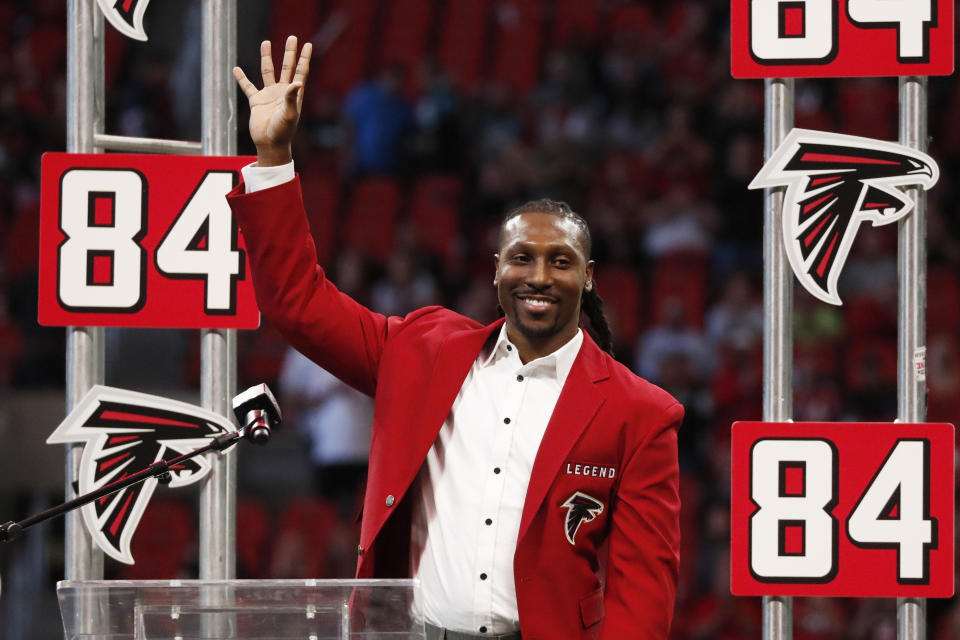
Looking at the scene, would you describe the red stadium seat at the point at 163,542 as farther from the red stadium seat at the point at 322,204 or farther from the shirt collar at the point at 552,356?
the shirt collar at the point at 552,356

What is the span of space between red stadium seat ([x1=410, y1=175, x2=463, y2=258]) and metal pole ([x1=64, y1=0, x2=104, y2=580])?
5.58 meters

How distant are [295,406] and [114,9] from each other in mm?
4769

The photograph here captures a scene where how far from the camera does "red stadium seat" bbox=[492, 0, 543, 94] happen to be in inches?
438

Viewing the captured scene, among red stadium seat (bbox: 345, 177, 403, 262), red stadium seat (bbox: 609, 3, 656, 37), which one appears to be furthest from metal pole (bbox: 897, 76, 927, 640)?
red stadium seat (bbox: 609, 3, 656, 37)

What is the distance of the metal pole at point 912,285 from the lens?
3.21 metres

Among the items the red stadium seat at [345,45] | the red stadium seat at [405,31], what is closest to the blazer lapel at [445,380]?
the red stadium seat at [345,45]

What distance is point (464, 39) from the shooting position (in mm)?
11711

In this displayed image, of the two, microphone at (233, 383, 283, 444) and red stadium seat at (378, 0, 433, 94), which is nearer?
microphone at (233, 383, 283, 444)

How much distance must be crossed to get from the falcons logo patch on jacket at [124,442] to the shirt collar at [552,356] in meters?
0.76

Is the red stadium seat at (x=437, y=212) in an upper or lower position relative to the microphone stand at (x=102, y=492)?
upper

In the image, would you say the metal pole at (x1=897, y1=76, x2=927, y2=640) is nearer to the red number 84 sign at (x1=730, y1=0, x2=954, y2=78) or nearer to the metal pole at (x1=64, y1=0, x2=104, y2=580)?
the red number 84 sign at (x1=730, y1=0, x2=954, y2=78)

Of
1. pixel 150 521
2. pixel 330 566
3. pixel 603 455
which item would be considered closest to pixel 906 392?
pixel 603 455

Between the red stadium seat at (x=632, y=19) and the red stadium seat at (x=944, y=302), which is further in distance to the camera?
the red stadium seat at (x=632, y=19)

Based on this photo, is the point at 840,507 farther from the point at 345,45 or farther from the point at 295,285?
the point at 345,45
